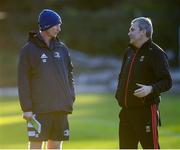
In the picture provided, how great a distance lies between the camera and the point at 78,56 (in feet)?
220

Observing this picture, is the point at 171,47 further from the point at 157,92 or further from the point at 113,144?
the point at 157,92

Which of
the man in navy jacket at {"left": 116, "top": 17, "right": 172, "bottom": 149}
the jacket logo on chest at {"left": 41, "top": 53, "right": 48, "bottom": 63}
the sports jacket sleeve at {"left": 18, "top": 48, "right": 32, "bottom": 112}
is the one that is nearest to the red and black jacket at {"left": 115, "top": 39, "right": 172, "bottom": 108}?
the man in navy jacket at {"left": 116, "top": 17, "right": 172, "bottom": 149}

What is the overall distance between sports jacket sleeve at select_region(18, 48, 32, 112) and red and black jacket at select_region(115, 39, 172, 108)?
106 centimetres

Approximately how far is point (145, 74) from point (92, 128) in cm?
1184

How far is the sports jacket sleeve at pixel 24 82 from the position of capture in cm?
955

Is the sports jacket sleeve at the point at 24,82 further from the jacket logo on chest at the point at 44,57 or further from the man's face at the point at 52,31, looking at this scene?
the man's face at the point at 52,31

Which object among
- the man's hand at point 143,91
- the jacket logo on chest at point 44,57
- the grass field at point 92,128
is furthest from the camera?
the grass field at point 92,128

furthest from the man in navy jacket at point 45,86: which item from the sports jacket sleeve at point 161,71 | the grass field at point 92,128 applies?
the grass field at point 92,128

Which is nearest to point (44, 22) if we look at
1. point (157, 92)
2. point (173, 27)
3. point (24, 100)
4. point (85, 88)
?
point (24, 100)

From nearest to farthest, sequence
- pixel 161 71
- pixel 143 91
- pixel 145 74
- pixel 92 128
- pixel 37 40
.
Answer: pixel 143 91 < pixel 161 71 < pixel 145 74 < pixel 37 40 < pixel 92 128

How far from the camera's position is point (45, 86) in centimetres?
966

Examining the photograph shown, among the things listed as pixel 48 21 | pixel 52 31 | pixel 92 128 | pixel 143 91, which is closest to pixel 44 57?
pixel 52 31

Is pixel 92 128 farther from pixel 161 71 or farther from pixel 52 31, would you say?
pixel 161 71

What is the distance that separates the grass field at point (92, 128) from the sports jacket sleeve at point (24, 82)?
5.30m
